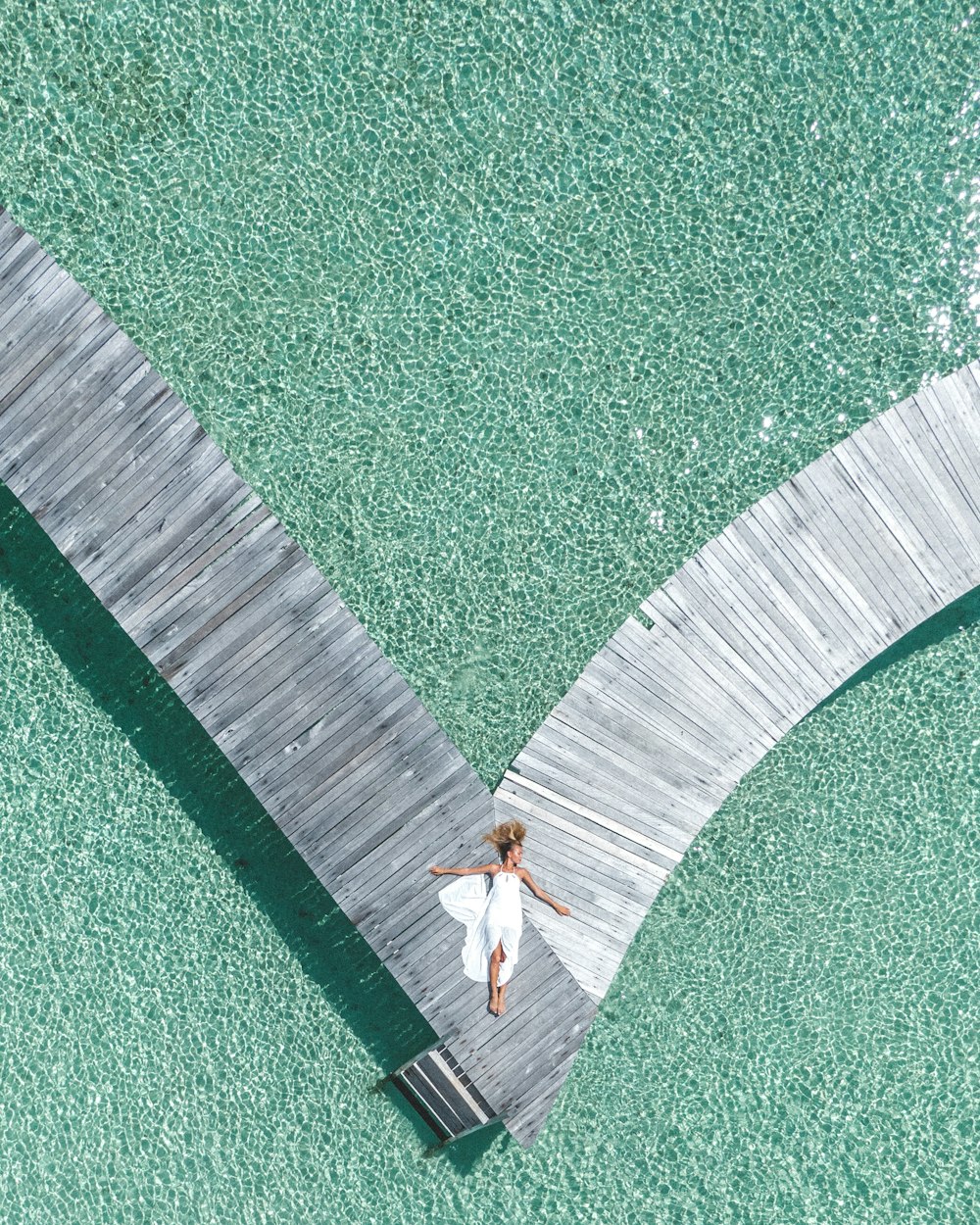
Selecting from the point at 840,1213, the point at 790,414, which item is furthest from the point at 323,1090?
the point at 790,414

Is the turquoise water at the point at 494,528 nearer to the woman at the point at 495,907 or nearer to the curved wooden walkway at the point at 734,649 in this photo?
the curved wooden walkway at the point at 734,649

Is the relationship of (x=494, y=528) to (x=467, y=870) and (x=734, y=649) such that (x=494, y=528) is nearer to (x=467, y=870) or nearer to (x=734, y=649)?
(x=734, y=649)

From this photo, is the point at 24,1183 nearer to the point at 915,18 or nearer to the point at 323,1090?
the point at 323,1090

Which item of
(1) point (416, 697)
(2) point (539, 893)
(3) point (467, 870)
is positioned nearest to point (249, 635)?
(1) point (416, 697)

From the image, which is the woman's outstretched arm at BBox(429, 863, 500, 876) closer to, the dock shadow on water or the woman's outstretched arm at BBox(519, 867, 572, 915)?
the woman's outstretched arm at BBox(519, 867, 572, 915)

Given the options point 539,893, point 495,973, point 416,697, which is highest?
point 416,697

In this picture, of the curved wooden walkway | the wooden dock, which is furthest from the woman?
the curved wooden walkway
